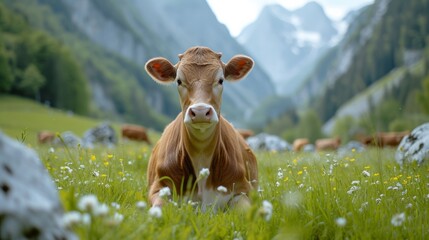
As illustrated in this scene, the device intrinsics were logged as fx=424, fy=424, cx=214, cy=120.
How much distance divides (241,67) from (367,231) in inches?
147

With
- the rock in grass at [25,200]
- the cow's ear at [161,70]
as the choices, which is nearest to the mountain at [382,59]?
the cow's ear at [161,70]

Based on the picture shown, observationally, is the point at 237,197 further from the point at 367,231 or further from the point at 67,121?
the point at 67,121

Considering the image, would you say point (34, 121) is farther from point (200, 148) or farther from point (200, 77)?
point (200, 148)

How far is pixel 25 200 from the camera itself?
1.96 metres

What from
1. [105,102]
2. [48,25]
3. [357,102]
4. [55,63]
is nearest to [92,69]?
[105,102]

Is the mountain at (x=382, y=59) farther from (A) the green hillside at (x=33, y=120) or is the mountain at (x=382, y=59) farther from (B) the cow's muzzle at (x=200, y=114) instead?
(B) the cow's muzzle at (x=200, y=114)

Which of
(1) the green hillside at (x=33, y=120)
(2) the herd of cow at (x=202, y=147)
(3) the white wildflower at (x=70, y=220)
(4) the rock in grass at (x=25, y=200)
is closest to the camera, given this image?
(4) the rock in grass at (x=25, y=200)

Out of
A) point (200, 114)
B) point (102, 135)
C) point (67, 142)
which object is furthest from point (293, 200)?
point (102, 135)

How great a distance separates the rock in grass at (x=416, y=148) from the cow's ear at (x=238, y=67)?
322 centimetres

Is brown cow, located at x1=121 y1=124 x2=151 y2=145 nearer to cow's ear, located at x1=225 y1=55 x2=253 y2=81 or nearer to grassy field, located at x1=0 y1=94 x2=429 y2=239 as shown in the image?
cow's ear, located at x1=225 y1=55 x2=253 y2=81

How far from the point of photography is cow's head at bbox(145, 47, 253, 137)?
4965mm

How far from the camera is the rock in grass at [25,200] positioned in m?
1.86

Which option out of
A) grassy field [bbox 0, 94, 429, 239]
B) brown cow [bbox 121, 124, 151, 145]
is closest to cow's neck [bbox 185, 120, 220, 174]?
grassy field [bbox 0, 94, 429, 239]

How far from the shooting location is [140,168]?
364 inches
